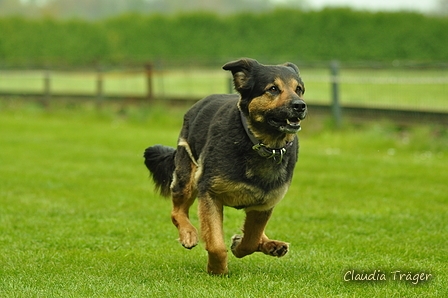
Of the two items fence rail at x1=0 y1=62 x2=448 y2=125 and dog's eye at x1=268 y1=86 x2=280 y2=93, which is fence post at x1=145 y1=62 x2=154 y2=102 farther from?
dog's eye at x1=268 y1=86 x2=280 y2=93

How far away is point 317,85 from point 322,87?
0.61 ft

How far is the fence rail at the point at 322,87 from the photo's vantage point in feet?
48.1

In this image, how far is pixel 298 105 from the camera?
16.2 ft

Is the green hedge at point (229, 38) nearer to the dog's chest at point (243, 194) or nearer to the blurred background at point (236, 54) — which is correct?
the blurred background at point (236, 54)

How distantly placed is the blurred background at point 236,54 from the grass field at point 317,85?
0.10 feet

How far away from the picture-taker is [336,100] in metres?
16.1

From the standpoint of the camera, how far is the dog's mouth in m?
5.02

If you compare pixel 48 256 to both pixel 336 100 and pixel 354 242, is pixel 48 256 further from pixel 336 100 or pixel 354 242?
pixel 336 100

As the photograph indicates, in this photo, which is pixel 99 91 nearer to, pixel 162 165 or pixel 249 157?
pixel 162 165

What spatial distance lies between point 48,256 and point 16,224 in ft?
4.99

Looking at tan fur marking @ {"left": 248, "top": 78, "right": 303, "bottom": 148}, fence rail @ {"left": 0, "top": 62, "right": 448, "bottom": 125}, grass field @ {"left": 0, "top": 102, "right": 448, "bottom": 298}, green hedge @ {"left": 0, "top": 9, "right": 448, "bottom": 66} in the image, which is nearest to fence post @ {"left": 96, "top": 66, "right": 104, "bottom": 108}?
fence rail @ {"left": 0, "top": 62, "right": 448, "bottom": 125}

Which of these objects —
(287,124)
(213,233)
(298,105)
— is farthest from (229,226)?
(298,105)

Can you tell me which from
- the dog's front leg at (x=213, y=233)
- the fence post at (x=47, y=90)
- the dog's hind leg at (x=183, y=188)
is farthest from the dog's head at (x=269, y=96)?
the fence post at (x=47, y=90)

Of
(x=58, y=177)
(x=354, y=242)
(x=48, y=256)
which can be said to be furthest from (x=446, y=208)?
(x=58, y=177)
